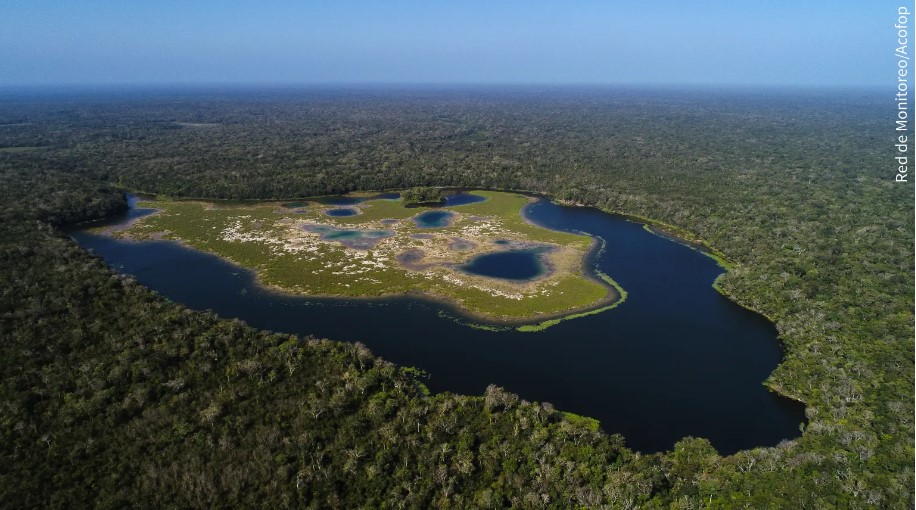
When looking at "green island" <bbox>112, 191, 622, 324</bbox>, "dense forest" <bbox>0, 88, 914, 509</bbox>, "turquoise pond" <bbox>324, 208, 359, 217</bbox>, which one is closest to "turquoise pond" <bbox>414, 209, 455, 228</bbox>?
"green island" <bbox>112, 191, 622, 324</bbox>

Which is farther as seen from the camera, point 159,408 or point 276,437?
point 159,408

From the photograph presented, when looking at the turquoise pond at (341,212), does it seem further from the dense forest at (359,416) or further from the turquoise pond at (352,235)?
the dense forest at (359,416)

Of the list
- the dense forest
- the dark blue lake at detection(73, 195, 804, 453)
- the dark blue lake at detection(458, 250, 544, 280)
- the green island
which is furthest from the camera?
the dark blue lake at detection(458, 250, 544, 280)

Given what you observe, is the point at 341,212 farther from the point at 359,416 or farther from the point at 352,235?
the point at 359,416

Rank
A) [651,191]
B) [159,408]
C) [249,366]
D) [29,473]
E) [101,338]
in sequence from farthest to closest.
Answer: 1. [651,191]
2. [101,338]
3. [249,366]
4. [159,408]
5. [29,473]

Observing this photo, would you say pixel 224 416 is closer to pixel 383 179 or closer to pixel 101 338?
pixel 101 338

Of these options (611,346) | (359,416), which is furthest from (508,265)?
(359,416)

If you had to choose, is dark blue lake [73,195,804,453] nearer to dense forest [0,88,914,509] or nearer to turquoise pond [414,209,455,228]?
dense forest [0,88,914,509]

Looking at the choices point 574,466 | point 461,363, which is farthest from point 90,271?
point 574,466
